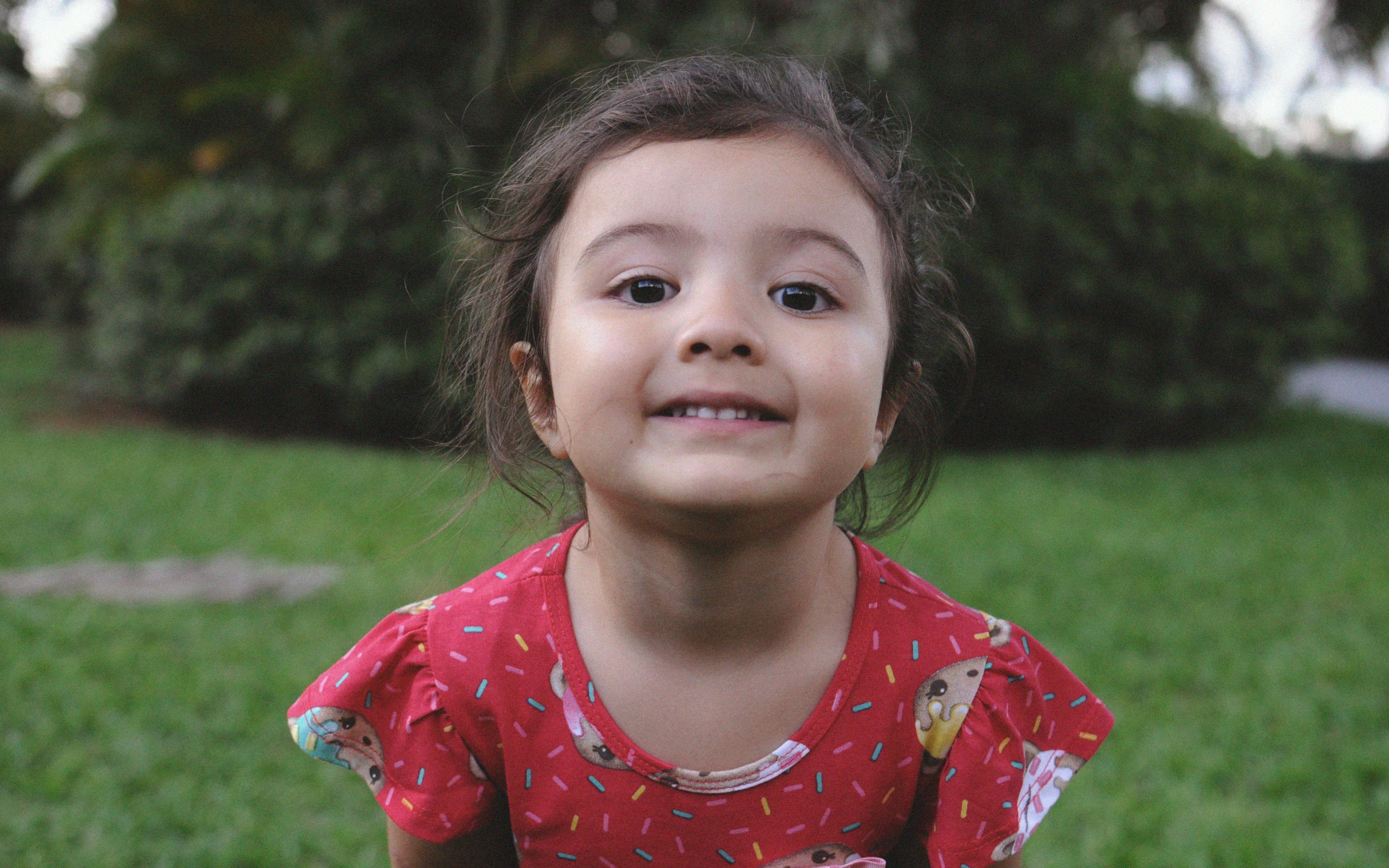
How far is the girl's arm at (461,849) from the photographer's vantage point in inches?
64.7

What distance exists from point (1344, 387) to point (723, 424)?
43.2 feet

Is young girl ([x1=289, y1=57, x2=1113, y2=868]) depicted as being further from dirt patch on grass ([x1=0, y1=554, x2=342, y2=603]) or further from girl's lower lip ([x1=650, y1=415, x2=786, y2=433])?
dirt patch on grass ([x1=0, y1=554, x2=342, y2=603])

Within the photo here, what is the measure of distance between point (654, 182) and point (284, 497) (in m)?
4.95

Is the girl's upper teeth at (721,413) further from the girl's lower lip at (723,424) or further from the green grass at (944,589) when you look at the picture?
the green grass at (944,589)

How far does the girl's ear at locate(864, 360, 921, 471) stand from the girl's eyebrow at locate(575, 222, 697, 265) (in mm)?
402

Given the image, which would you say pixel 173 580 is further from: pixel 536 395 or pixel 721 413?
pixel 721 413

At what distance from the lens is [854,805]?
156 centimetres

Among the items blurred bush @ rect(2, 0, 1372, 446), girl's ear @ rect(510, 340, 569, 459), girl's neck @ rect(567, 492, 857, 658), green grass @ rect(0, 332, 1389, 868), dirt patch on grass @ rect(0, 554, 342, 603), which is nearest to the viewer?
girl's neck @ rect(567, 492, 857, 658)

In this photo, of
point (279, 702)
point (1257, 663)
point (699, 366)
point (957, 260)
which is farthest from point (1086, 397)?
point (699, 366)

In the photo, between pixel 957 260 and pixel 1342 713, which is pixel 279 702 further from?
pixel 957 260

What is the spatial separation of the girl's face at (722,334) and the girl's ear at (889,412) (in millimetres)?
166

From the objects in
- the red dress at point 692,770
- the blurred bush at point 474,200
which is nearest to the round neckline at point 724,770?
the red dress at point 692,770

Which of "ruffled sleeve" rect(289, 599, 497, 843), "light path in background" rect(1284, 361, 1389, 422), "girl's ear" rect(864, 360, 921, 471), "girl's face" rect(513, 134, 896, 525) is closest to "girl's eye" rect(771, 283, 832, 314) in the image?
"girl's face" rect(513, 134, 896, 525)

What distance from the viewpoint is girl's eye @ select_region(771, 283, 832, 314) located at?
1.42m
